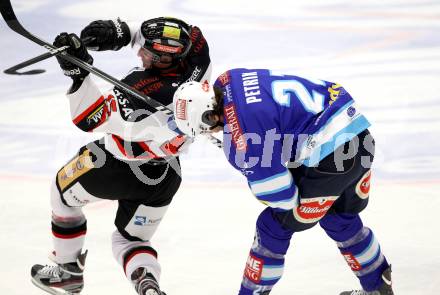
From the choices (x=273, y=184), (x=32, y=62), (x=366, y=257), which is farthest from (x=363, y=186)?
(x=32, y=62)

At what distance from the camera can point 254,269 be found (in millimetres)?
3871

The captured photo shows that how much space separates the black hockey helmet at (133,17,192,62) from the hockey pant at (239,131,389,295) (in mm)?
775

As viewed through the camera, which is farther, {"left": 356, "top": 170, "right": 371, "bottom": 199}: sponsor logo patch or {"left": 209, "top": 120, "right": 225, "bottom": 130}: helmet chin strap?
{"left": 356, "top": 170, "right": 371, "bottom": 199}: sponsor logo patch

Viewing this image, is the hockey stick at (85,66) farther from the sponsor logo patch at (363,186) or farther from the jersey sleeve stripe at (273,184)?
the sponsor logo patch at (363,186)

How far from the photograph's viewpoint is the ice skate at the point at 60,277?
4371 mm

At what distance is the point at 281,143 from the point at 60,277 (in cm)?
154

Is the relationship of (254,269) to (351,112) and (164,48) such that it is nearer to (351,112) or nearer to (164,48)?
(351,112)

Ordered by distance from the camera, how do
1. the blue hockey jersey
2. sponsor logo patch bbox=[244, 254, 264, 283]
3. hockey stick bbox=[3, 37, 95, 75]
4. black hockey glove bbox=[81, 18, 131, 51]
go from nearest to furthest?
the blue hockey jersey, hockey stick bbox=[3, 37, 95, 75], sponsor logo patch bbox=[244, 254, 264, 283], black hockey glove bbox=[81, 18, 131, 51]

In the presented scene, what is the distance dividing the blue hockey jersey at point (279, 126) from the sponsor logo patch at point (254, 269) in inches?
13.0

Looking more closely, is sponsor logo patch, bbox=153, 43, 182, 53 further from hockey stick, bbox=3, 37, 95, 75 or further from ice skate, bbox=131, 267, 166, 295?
ice skate, bbox=131, 267, 166, 295

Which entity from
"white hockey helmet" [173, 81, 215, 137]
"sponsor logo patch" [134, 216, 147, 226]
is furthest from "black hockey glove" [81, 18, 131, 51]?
"sponsor logo patch" [134, 216, 147, 226]

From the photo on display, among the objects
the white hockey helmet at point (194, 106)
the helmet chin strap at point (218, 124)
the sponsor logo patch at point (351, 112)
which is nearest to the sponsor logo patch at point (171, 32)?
the white hockey helmet at point (194, 106)

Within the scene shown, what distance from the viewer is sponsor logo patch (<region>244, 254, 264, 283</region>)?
385cm

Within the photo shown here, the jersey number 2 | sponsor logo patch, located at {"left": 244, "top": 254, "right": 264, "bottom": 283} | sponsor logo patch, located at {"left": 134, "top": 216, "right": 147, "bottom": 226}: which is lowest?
sponsor logo patch, located at {"left": 134, "top": 216, "right": 147, "bottom": 226}
